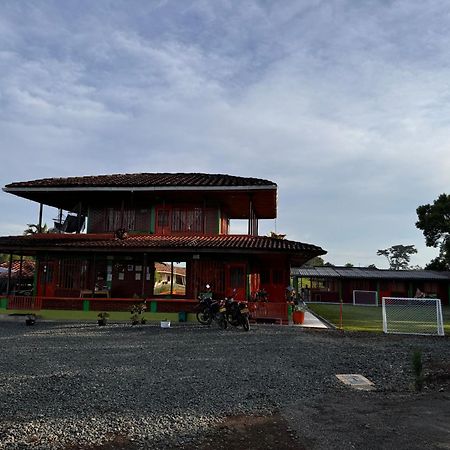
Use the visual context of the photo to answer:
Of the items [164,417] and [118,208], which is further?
[118,208]

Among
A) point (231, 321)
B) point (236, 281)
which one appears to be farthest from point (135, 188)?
point (231, 321)

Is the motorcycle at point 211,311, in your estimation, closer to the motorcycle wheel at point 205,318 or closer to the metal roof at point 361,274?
the motorcycle wheel at point 205,318

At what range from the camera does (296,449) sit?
171 inches

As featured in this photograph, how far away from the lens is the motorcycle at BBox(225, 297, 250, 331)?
13.9m

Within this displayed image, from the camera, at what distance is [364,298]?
114 ft

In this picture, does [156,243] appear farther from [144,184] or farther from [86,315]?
[86,315]

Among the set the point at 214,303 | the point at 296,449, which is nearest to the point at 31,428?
the point at 296,449

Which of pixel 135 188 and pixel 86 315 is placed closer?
pixel 86 315

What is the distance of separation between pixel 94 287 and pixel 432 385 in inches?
543

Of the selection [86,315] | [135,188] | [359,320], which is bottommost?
[359,320]

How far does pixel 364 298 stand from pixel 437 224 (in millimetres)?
13896

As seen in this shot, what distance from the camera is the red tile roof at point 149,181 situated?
17984 mm

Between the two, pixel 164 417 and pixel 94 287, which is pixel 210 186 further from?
pixel 164 417

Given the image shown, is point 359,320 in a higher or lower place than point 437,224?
lower
